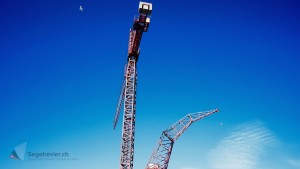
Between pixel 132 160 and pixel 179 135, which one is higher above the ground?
pixel 179 135

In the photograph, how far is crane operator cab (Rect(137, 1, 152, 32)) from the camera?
2723cm

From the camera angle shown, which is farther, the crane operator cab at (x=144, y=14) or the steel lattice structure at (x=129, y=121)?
the steel lattice structure at (x=129, y=121)

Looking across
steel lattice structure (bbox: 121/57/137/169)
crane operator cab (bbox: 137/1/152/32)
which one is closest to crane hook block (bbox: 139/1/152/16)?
crane operator cab (bbox: 137/1/152/32)

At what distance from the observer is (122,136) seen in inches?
1249

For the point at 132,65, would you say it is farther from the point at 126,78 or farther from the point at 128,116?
the point at 128,116

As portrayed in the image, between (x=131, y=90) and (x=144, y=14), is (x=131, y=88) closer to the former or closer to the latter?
(x=131, y=90)

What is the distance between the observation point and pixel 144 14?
28.1 meters

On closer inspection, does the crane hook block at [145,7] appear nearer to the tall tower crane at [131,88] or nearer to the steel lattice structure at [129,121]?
the tall tower crane at [131,88]

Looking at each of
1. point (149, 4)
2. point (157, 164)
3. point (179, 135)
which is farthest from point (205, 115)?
point (149, 4)

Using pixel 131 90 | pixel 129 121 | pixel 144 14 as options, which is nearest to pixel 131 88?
pixel 131 90


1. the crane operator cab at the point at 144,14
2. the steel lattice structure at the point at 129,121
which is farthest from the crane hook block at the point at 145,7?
the steel lattice structure at the point at 129,121

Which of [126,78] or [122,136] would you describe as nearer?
[122,136]

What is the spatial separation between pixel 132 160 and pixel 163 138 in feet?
54.2

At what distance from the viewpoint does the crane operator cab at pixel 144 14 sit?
89.3 feet
